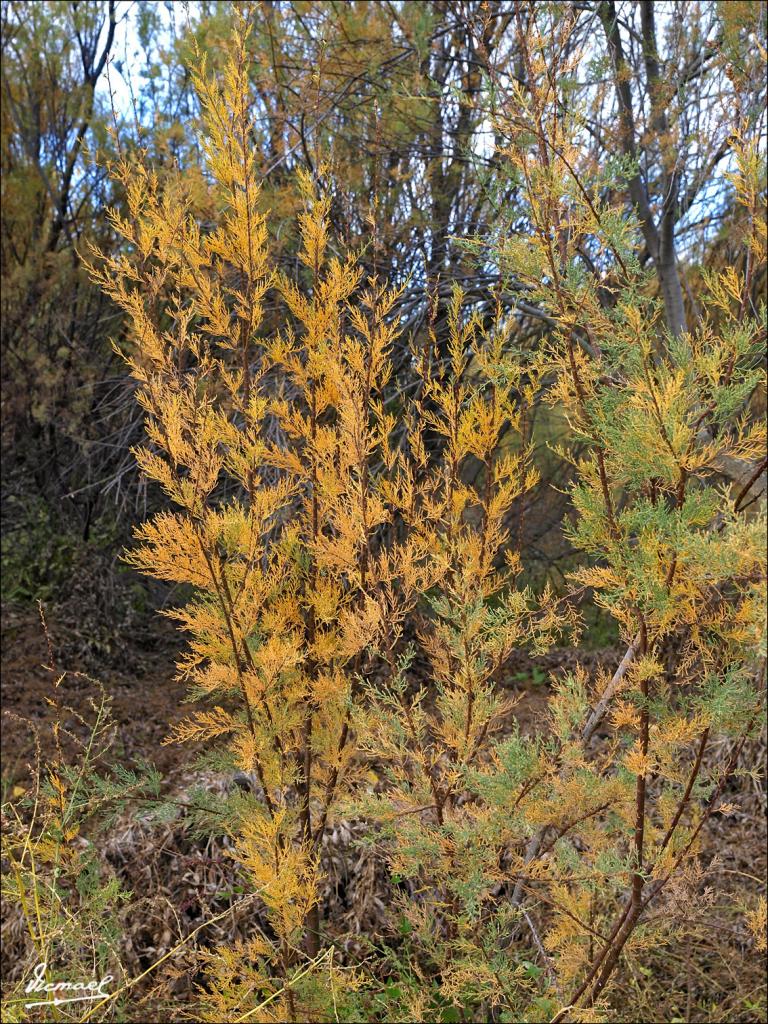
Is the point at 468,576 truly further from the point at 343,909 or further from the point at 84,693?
the point at 84,693

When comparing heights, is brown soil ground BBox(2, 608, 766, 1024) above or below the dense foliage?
below

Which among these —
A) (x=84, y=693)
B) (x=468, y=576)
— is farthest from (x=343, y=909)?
(x=84, y=693)

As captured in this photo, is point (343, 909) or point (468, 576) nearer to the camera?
point (468, 576)

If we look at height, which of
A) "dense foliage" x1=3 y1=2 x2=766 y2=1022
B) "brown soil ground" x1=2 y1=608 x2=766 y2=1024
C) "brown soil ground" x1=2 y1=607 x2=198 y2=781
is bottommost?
"brown soil ground" x1=2 y1=608 x2=766 y2=1024

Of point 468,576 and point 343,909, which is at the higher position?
point 468,576

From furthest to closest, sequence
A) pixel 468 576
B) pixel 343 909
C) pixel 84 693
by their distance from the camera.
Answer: pixel 84 693 → pixel 343 909 → pixel 468 576

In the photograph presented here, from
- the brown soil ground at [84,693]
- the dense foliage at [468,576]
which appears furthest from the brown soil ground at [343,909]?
the dense foliage at [468,576]

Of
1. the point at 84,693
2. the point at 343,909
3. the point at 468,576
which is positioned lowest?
the point at 343,909

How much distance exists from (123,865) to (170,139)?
12.7 ft

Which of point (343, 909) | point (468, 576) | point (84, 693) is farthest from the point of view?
point (84, 693)

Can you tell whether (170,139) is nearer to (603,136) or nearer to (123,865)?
(603,136)

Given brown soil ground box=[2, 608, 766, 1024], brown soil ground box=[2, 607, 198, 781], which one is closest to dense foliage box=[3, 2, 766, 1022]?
brown soil ground box=[2, 608, 766, 1024]

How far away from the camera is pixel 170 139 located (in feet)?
16.0

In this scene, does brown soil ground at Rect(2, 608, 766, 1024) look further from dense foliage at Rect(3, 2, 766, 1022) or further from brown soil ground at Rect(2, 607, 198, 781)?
dense foliage at Rect(3, 2, 766, 1022)
